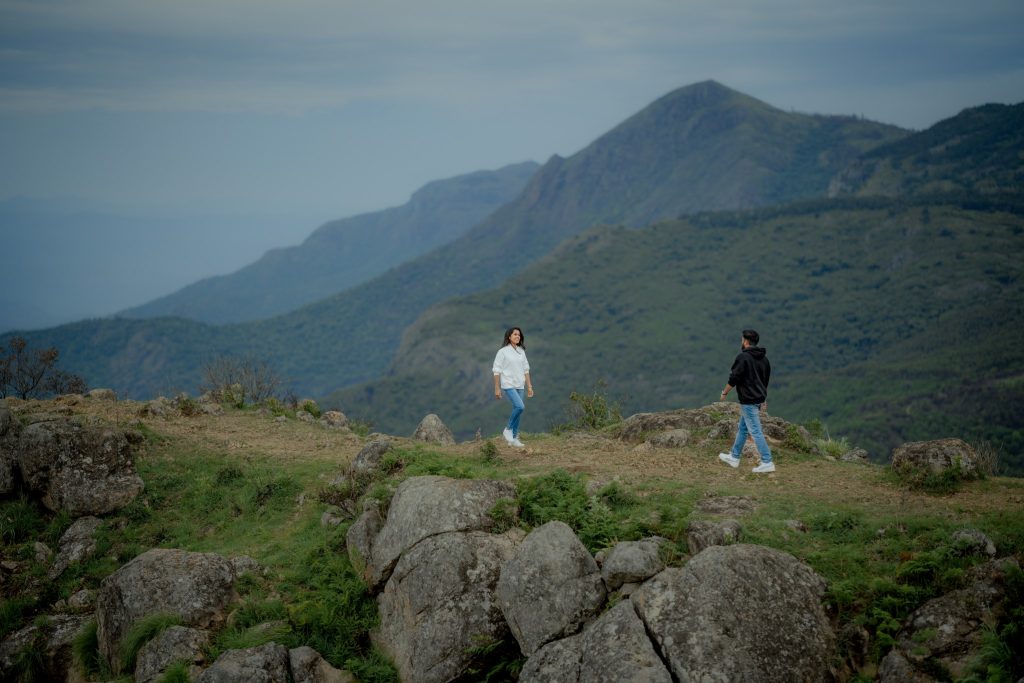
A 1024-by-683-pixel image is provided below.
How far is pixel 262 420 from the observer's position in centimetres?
2295

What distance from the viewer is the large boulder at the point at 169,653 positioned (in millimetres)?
12141

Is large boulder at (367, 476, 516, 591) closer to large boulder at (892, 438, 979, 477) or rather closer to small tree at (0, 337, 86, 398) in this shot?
large boulder at (892, 438, 979, 477)

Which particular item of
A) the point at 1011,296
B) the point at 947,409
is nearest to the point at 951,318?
the point at 1011,296

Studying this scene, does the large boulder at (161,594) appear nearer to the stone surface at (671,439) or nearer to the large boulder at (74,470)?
the large boulder at (74,470)

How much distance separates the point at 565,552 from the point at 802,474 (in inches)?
250

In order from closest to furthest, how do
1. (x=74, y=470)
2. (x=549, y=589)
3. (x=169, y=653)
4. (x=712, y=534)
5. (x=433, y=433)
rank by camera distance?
(x=549, y=589) < (x=712, y=534) < (x=169, y=653) < (x=74, y=470) < (x=433, y=433)

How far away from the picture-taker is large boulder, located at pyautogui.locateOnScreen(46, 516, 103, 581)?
15.8m

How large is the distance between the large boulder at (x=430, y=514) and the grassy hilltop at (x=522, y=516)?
618mm

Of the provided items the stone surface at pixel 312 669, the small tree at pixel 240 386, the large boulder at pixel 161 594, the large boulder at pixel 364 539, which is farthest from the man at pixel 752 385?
the small tree at pixel 240 386

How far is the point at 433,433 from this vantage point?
20422 millimetres

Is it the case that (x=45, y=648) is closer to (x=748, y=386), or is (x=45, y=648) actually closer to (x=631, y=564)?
(x=631, y=564)

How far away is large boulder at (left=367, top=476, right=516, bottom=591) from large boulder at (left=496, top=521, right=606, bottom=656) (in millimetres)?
1516

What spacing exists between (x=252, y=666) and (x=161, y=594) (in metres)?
2.92

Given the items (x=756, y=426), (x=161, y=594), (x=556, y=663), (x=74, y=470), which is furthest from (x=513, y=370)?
(x=74, y=470)
